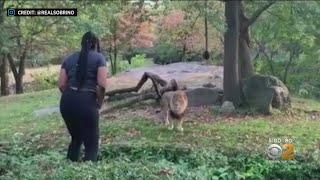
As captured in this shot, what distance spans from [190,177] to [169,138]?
16.1ft

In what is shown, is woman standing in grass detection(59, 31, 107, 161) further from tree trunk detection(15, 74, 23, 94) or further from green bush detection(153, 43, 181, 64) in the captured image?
green bush detection(153, 43, 181, 64)

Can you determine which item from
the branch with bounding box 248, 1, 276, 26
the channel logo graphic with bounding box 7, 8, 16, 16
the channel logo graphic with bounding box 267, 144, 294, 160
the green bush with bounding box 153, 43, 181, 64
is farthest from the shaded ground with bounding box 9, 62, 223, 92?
the channel logo graphic with bounding box 267, 144, 294, 160

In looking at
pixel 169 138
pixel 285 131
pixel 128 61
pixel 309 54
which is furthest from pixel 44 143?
pixel 128 61

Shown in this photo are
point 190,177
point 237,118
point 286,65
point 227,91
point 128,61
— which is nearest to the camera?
point 190,177

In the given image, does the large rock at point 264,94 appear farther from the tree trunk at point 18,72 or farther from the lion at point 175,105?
the tree trunk at point 18,72

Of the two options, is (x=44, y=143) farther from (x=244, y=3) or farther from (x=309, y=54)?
(x=309, y=54)

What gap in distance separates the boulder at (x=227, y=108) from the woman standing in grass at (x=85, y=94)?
6.86 meters

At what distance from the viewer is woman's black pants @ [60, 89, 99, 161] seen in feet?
19.2

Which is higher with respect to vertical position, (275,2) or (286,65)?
(275,2)

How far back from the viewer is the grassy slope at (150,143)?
493 centimetres

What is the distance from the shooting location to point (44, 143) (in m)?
9.13

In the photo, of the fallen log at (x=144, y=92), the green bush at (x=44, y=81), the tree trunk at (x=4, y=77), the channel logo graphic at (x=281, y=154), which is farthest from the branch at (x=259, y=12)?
the green bush at (x=44, y=81)

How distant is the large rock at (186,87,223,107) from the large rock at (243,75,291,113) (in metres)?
0.78

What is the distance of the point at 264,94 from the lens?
12.8 meters
